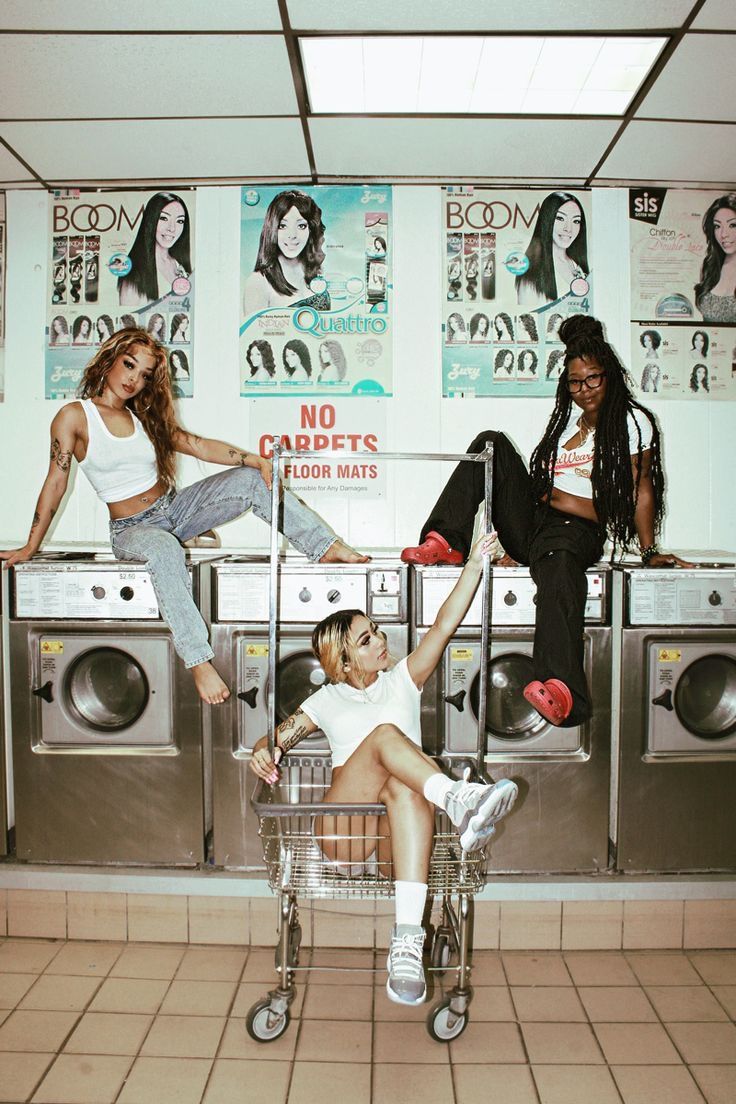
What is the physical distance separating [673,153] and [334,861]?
281cm

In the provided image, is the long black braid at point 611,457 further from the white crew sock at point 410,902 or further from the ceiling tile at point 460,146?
the white crew sock at point 410,902

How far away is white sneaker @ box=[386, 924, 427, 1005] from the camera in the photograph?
5.72 feet

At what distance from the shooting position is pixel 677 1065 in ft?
6.33

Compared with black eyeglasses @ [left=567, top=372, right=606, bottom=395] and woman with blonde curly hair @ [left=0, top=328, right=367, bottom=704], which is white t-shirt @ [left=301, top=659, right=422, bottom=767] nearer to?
woman with blonde curly hair @ [left=0, top=328, right=367, bottom=704]

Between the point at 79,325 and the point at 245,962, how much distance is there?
255 cm

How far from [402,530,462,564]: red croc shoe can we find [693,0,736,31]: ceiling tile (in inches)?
64.8

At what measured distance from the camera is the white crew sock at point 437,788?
1829 millimetres

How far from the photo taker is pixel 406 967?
5.78 ft

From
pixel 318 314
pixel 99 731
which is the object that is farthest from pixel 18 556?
pixel 318 314

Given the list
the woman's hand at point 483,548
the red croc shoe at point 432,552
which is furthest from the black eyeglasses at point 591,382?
the woman's hand at point 483,548

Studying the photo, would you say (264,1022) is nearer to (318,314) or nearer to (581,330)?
(581,330)

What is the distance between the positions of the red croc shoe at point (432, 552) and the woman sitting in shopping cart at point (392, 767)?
351 mm

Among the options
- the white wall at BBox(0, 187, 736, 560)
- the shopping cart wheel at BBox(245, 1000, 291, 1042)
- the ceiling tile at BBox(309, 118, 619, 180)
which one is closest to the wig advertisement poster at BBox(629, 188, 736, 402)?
the white wall at BBox(0, 187, 736, 560)

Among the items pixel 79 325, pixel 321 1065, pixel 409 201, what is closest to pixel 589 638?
pixel 321 1065
